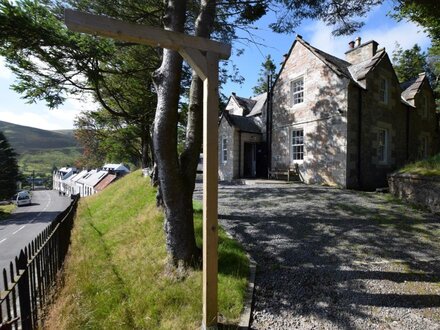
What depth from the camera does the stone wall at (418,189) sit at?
8492 millimetres

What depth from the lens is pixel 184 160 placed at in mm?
4898

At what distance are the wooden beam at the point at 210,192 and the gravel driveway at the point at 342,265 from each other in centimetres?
70

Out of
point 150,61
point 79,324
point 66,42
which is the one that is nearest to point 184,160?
point 79,324

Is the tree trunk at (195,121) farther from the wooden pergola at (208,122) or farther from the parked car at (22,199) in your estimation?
the parked car at (22,199)

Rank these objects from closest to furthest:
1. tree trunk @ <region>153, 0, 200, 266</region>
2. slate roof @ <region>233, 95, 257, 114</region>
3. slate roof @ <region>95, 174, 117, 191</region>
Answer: tree trunk @ <region>153, 0, 200, 266</region> → slate roof @ <region>233, 95, 257, 114</region> → slate roof @ <region>95, 174, 117, 191</region>

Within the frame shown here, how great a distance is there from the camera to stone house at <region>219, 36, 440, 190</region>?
1287 cm

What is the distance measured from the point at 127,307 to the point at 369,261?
4140 millimetres

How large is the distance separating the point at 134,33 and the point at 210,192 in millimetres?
2054

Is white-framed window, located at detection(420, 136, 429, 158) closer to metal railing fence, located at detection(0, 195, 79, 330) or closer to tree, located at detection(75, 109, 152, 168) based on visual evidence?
tree, located at detection(75, 109, 152, 168)

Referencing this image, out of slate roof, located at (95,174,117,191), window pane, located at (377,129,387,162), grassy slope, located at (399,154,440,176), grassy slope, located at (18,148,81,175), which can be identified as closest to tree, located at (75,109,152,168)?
slate roof, located at (95,174,117,191)

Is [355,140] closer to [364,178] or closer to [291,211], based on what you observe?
[364,178]

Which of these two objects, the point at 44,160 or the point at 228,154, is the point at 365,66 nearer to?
the point at 228,154

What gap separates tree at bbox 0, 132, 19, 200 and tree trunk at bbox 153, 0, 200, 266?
4795 centimetres

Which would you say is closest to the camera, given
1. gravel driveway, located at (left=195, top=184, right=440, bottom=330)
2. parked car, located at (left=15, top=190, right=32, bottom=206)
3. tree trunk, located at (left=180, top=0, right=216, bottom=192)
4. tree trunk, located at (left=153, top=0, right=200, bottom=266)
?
gravel driveway, located at (left=195, top=184, right=440, bottom=330)
